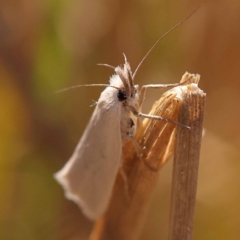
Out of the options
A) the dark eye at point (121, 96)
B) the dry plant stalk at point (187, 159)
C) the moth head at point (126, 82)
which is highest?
the moth head at point (126, 82)

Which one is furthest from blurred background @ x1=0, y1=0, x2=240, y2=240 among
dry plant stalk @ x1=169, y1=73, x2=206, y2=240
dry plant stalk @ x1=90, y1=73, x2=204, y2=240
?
dry plant stalk @ x1=169, y1=73, x2=206, y2=240

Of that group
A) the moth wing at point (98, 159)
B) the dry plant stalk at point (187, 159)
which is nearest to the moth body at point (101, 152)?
the moth wing at point (98, 159)

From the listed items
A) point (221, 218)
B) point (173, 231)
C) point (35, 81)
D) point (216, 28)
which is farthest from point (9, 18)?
point (221, 218)

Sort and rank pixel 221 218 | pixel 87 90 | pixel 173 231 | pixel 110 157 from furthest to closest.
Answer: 1. pixel 87 90
2. pixel 221 218
3. pixel 110 157
4. pixel 173 231

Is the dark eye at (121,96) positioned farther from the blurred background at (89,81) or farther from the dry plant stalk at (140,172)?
the blurred background at (89,81)

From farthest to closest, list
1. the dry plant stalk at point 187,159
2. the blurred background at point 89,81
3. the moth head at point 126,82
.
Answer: the blurred background at point 89,81 → the moth head at point 126,82 → the dry plant stalk at point 187,159

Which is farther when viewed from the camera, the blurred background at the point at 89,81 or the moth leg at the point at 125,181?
the blurred background at the point at 89,81

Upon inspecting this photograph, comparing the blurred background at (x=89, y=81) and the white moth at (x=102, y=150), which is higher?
the blurred background at (x=89, y=81)

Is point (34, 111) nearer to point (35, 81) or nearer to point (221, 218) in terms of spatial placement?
point (35, 81)
